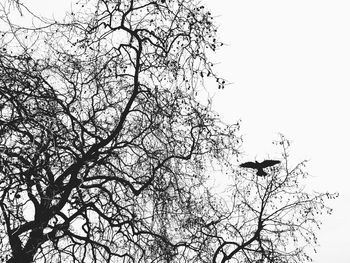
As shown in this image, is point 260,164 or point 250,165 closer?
point 250,165

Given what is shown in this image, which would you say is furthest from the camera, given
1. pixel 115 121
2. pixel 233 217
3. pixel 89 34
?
pixel 233 217

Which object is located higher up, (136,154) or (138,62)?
(138,62)

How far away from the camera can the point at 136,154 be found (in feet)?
25.9

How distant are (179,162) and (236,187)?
2.74 m

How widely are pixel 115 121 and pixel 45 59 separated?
162cm

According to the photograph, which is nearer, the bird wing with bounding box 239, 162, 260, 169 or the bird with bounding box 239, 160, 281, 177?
the bird wing with bounding box 239, 162, 260, 169

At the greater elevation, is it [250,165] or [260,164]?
[260,164]

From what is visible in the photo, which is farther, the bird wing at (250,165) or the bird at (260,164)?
the bird at (260,164)

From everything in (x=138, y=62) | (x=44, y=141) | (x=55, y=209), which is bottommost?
(x=44, y=141)

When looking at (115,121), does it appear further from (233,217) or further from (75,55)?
(233,217)

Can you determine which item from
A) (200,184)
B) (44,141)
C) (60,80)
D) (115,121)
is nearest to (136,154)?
(115,121)

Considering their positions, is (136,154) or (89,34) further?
(136,154)

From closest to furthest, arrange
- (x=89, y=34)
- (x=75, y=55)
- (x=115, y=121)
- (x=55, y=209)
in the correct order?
(x=55, y=209) < (x=89, y=34) < (x=75, y=55) < (x=115, y=121)

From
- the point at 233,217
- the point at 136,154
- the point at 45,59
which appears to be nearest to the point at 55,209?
the point at 136,154
